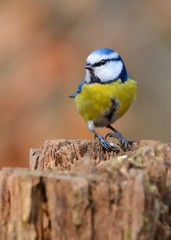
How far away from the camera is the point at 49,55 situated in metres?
7.10

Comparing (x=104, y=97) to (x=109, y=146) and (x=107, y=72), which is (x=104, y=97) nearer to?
(x=107, y=72)

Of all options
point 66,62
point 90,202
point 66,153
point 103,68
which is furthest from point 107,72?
point 66,62

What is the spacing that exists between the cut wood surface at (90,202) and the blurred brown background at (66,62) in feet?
13.9

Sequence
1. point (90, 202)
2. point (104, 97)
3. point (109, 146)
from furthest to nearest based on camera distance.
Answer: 1. point (104, 97)
2. point (109, 146)
3. point (90, 202)

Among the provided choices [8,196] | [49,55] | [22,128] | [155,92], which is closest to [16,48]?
[49,55]

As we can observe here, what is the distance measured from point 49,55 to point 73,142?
418cm

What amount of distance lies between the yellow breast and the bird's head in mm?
40

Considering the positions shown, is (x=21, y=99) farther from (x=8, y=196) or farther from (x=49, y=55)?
(x=8, y=196)

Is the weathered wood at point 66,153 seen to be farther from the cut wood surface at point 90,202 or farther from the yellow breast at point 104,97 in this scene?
the yellow breast at point 104,97

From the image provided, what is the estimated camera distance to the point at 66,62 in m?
7.01

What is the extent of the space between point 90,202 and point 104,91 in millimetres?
1950

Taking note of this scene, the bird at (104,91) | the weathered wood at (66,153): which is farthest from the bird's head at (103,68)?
the weathered wood at (66,153)

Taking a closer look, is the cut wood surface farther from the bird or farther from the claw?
the bird

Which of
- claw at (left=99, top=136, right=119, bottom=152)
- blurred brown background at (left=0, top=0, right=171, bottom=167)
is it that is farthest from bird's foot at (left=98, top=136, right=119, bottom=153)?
blurred brown background at (left=0, top=0, right=171, bottom=167)
